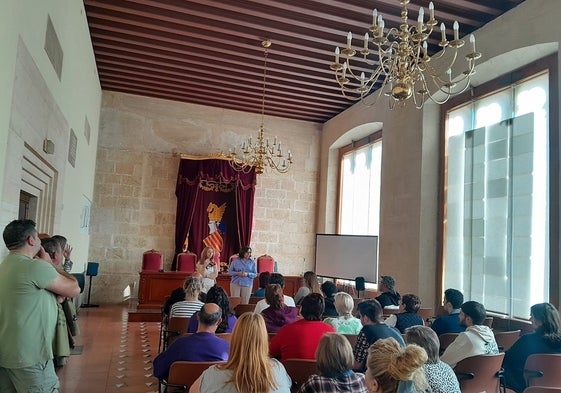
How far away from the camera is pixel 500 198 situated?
625 cm

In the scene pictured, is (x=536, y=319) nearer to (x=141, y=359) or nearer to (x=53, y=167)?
(x=141, y=359)

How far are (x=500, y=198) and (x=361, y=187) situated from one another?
4102 mm

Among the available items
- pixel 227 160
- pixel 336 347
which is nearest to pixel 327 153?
pixel 227 160

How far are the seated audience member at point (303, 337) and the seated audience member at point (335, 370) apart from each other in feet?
2.83

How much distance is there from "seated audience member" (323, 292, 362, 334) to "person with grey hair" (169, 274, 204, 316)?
4.22ft

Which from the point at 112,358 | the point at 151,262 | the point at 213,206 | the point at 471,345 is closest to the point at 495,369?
the point at 471,345

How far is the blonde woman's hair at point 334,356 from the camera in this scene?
7.45ft

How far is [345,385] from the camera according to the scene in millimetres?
2254

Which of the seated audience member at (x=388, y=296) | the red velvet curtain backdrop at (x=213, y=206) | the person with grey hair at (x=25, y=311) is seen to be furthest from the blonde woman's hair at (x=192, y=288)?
the red velvet curtain backdrop at (x=213, y=206)

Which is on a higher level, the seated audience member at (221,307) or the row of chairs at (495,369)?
the seated audience member at (221,307)

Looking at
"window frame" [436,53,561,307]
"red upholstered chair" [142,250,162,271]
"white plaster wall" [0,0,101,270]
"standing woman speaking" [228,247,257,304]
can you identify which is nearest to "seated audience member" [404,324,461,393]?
"white plaster wall" [0,0,101,270]

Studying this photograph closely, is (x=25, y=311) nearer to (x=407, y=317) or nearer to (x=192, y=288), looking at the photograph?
(x=192, y=288)

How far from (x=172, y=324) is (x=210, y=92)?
667 centimetres

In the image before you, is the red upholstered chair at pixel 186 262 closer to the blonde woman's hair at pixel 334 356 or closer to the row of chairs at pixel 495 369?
the row of chairs at pixel 495 369
